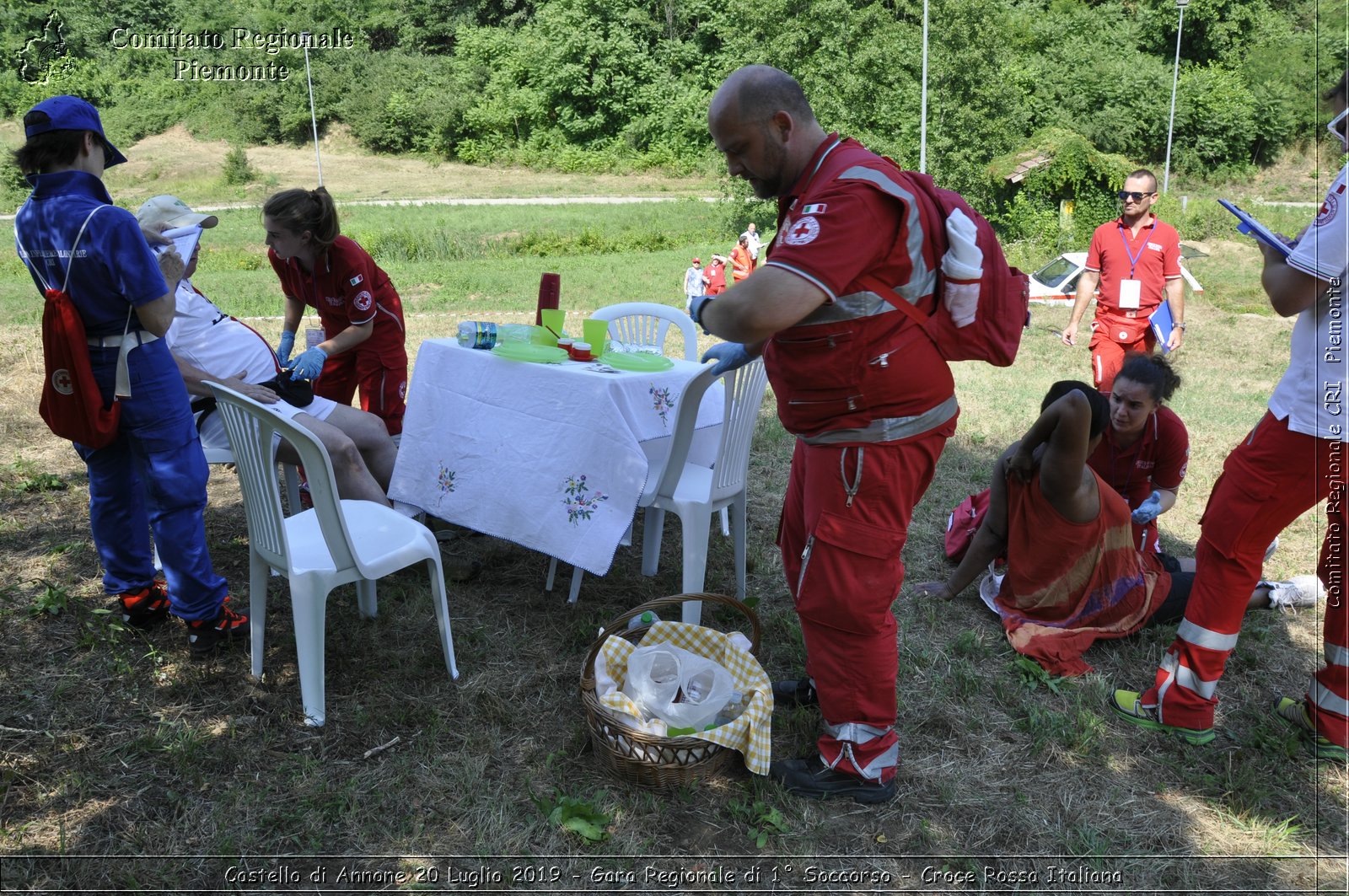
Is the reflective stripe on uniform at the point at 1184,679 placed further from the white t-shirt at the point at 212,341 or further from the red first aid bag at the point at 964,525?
the white t-shirt at the point at 212,341

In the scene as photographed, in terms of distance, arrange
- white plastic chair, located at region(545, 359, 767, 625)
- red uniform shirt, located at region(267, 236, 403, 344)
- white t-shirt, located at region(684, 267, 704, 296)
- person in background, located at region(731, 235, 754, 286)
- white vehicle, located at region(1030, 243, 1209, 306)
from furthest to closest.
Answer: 1. white vehicle, located at region(1030, 243, 1209, 306)
2. person in background, located at region(731, 235, 754, 286)
3. white t-shirt, located at region(684, 267, 704, 296)
4. red uniform shirt, located at region(267, 236, 403, 344)
5. white plastic chair, located at region(545, 359, 767, 625)

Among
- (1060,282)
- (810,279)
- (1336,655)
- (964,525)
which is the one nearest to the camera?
(810,279)

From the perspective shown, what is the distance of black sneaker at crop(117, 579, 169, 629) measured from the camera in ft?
10.8

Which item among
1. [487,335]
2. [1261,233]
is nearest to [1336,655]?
[1261,233]

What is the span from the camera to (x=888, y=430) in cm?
236

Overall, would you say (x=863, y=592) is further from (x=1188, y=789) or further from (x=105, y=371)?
(x=105, y=371)

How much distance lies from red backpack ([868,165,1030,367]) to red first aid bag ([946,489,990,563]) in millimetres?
1810

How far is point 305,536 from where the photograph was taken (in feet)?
10.0

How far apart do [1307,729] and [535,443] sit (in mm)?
2797

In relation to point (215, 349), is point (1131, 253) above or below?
above

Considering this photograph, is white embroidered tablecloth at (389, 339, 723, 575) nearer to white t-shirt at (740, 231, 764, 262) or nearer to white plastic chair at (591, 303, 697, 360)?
white plastic chair at (591, 303, 697, 360)

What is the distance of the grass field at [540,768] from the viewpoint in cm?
234

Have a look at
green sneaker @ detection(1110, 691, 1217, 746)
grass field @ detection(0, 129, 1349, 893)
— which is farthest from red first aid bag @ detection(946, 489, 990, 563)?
green sneaker @ detection(1110, 691, 1217, 746)

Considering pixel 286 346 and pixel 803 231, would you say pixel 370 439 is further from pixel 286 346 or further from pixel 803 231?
pixel 803 231
